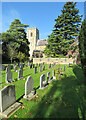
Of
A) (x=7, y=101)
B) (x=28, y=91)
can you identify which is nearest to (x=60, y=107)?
(x=28, y=91)

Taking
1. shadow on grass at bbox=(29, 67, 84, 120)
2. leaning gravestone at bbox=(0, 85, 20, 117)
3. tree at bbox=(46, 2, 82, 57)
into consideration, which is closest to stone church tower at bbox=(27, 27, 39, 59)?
tree at bbox=(46, 2, 82, 57)

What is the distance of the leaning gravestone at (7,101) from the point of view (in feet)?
9.21

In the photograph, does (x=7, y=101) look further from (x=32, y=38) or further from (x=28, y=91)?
(x=32, y=38)

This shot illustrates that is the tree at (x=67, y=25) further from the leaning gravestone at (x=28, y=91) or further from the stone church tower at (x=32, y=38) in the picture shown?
the stone church tower at (x=32, y=38)

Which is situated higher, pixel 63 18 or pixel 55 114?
pixel 63 18

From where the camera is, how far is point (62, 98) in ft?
12.8

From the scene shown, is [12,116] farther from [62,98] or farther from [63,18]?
[63,18]

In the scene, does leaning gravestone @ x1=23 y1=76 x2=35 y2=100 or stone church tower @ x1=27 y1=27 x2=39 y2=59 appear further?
stone church tower @ x1=27 y1=27 x2=39 y2=59

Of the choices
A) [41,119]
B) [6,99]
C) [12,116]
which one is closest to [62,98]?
[41,119]

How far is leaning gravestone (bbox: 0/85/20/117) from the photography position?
2809mm

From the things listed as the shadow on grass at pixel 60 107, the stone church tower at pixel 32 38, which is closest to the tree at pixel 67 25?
the shadow on grass at pixel 60 107

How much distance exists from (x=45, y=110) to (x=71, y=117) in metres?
1.00

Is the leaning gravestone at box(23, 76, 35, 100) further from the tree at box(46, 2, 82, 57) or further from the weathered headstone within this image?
the tree at box(46, 2, 82, 57)

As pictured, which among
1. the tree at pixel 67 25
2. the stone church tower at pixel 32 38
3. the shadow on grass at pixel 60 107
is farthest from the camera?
the stone church tower at pixel 32 38
